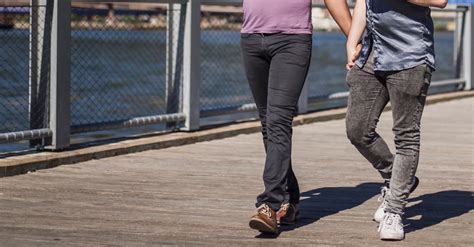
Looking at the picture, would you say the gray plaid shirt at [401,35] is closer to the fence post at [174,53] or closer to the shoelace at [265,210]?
the shoelace at [265,210]

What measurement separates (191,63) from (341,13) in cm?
440

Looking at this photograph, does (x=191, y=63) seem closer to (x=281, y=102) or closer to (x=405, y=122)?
(x=281, y=102)

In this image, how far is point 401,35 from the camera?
6.38 meters

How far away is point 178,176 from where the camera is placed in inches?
352

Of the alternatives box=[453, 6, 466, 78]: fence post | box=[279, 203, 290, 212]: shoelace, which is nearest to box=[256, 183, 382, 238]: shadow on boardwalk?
box=[279, 203, 290, 212]: shoelace

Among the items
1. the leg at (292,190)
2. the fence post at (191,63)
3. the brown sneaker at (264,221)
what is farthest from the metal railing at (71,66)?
the brown sneaker at (264,221)

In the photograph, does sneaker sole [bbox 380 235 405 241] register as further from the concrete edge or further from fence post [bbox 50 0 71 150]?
fence post [bbox 50 0 71 150]

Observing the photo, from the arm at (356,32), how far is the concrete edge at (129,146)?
9.81 ft

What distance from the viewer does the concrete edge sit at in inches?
345

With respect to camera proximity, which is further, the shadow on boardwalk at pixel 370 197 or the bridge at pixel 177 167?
the shadow on boardwalk at pixel 370 197

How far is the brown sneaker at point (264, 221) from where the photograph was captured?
6.37 m

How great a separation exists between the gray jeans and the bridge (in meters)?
0.33

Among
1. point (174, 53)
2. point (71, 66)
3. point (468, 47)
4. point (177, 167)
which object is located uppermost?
point (174, 53)

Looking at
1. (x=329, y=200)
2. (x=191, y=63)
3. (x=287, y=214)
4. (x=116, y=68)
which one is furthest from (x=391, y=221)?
(x=116, y=68)
